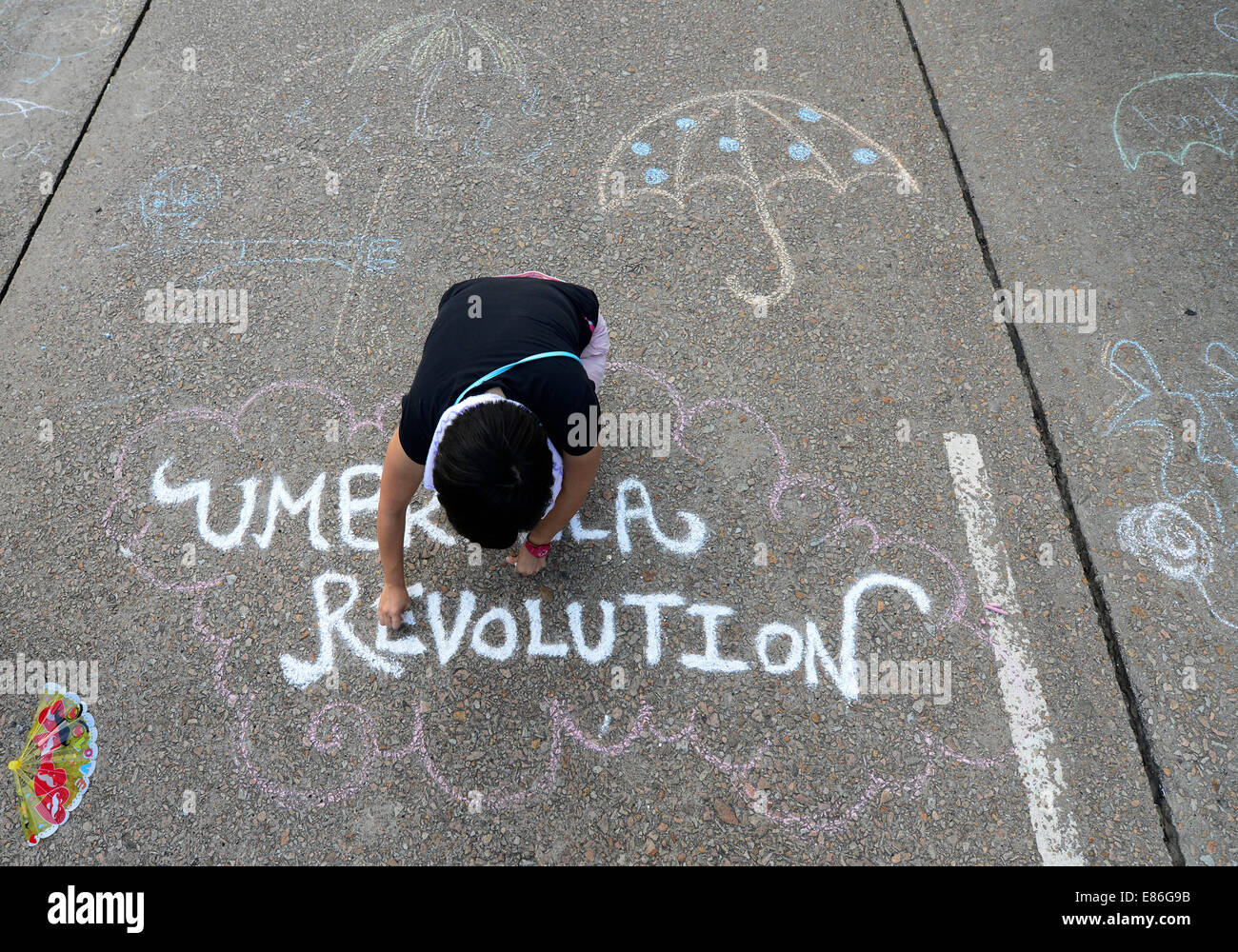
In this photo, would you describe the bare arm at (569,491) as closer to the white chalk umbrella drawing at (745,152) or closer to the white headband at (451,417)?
the white headband at (451,417)

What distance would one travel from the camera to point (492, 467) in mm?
1819

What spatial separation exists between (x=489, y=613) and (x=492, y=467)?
1011 mm

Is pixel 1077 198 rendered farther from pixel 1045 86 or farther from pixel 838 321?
pixel 838 321

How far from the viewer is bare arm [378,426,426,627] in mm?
2166

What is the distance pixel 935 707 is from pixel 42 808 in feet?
9.70

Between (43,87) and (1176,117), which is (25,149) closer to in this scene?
(43,87)

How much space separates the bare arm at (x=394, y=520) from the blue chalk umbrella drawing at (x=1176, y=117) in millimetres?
3938

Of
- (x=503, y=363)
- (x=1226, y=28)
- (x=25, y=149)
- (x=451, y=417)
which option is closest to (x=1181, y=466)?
(x=503, y=363)

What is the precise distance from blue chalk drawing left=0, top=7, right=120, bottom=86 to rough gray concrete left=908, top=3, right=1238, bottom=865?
193 inches

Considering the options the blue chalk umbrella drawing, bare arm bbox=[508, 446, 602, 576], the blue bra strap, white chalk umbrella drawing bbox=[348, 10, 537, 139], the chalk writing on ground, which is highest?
the blue chalk umbrella drawing

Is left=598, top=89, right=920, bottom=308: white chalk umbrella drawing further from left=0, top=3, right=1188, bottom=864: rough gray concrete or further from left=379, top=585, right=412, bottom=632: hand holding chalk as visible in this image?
left=379, top=585, right=412, bottom=632: hand holding chalk

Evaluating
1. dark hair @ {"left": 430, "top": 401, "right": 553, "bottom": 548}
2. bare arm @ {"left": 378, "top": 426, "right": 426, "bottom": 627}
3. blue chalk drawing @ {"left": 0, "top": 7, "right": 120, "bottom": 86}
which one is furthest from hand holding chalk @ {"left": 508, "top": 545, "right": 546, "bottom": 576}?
blue chalk drawing @ {"left": 0, "top": 7, "right": 120, "bottom": 86}

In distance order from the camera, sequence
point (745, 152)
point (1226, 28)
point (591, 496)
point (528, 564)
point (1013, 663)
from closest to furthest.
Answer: point (1013, 663), point (528, 564), point (591, 496), point (745, 152), point (1226, 28)

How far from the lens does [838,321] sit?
330 cm
